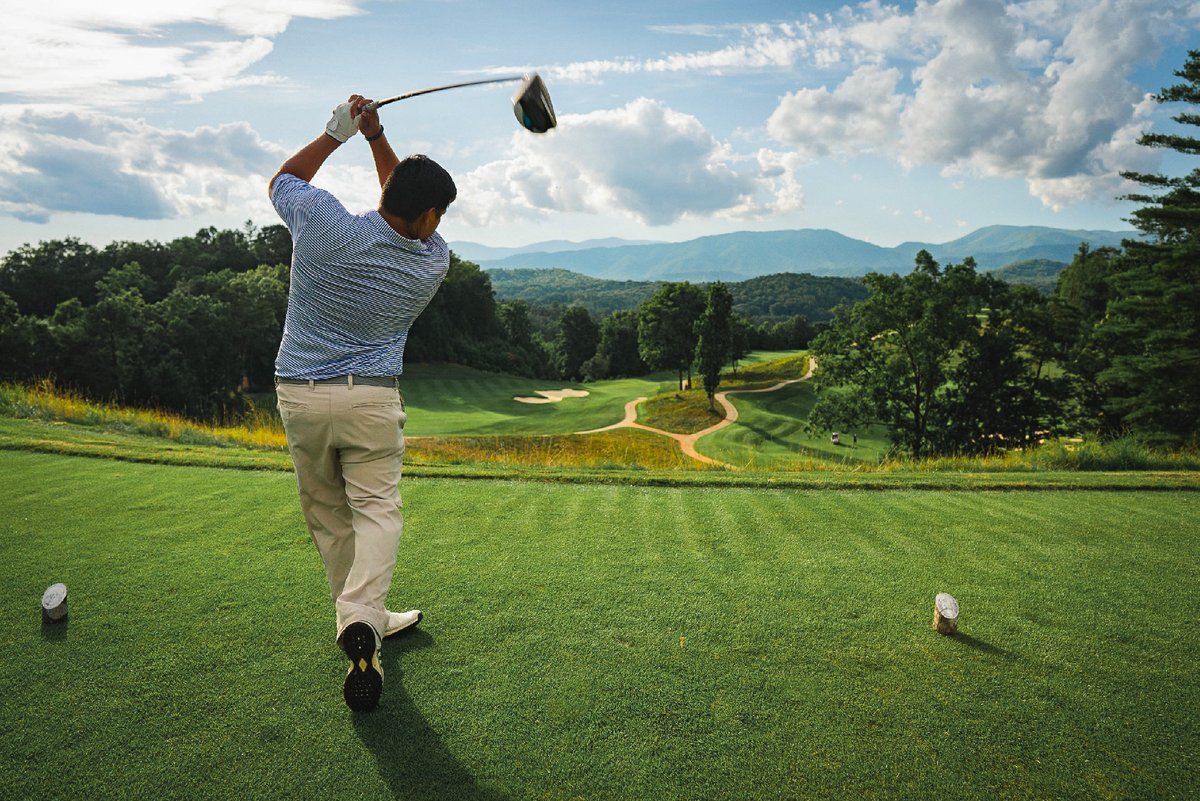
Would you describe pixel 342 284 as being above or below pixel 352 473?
above

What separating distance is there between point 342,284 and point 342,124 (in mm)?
955

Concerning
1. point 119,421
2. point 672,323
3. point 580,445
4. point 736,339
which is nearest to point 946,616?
point 119,421

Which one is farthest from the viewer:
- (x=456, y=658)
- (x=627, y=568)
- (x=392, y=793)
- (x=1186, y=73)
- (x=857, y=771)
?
(x=1186, y=73)

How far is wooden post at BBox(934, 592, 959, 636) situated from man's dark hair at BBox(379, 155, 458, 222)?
3.46 meters

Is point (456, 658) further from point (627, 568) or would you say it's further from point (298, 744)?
point (627, 568)

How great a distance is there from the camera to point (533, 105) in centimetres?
368

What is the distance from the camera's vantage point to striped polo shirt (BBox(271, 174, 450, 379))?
3.16 meters

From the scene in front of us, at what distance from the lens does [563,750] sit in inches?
103

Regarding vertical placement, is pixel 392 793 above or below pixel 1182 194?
below

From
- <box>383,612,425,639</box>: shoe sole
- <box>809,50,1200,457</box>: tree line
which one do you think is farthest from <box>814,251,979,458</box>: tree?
<box>383,612,425,639</box>: shoe sole

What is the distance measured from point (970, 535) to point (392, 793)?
192 inches

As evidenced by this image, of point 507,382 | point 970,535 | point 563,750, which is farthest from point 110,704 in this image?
point 507,382

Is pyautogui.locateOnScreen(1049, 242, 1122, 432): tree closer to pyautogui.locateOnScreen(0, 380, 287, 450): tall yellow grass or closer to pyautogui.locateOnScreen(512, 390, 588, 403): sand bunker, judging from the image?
pyautogui.locateOnScreen(512, 390, 588, 403): sand bunker

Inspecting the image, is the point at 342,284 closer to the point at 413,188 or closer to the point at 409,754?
the point at 413,188
